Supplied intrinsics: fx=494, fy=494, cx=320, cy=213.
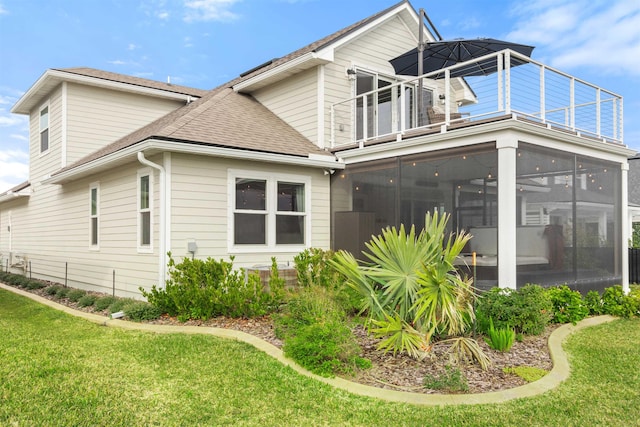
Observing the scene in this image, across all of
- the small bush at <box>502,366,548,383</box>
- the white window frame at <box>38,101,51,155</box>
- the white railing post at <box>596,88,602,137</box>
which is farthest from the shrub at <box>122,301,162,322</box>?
the white railing post at <box>596,88,602,137</box>

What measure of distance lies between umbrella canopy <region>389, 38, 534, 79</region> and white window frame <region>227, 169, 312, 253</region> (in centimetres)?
404

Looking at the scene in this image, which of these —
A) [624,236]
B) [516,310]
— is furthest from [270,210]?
[624,236]

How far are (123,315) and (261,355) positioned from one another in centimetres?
397

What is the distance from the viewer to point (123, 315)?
887cm

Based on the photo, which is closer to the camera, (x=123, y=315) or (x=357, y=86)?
(x=123, y=315)

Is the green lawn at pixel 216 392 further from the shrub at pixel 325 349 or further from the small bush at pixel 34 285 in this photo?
the small bush at pixel 34 285

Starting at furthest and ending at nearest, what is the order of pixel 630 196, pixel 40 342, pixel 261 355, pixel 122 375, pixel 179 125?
pixel 630 196, pixel 179 125, pixel 40 342, pixel 261 355, pixel 122 375

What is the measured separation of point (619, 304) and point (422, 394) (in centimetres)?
648

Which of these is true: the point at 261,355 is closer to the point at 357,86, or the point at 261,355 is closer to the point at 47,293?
the point at 357,86

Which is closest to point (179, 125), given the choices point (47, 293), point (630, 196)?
point (47, 293)

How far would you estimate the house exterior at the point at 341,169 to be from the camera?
28.7 ft

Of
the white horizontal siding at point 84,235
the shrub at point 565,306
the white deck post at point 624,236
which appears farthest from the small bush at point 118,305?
the white deck post at point 624,236

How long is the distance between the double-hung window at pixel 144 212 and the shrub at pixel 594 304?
8.52m

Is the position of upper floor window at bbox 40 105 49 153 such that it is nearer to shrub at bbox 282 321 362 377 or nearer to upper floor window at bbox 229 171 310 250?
upper floor window at bbox 229 171 310 250
